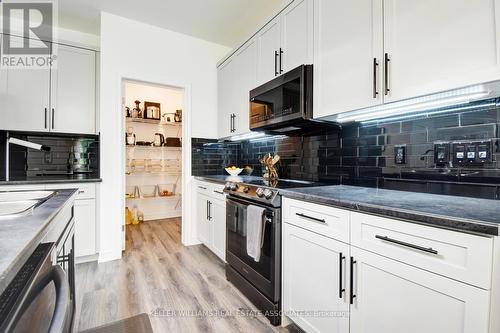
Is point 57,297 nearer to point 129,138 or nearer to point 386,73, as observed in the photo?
point 386,73

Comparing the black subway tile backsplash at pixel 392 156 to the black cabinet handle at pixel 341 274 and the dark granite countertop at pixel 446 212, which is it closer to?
the dark granite countertop at pixel 446 212

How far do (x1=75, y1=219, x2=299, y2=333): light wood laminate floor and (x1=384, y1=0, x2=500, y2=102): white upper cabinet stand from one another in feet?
5.49

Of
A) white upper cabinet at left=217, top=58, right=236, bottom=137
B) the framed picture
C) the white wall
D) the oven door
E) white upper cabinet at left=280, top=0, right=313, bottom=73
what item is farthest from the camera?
the framed picture

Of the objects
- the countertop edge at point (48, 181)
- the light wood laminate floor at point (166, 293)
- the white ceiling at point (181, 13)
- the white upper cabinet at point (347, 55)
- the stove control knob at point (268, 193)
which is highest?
the white ceiling at point (181, 13)

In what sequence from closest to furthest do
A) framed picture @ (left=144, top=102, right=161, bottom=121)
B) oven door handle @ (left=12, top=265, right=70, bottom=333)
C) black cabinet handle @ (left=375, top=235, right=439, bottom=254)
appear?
oven door handle @ (left=12, top=265, right=70, bottom=333)
black cabinet handle @ (left=375, top=235, right=439, bottom=254)
framed picture @ (left=144, top=102, right=161, bottom=121)

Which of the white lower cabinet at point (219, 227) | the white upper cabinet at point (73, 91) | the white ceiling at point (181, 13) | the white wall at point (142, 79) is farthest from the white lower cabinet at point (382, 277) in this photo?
the white upper cabinet at point (73, 91)

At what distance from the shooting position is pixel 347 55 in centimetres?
154

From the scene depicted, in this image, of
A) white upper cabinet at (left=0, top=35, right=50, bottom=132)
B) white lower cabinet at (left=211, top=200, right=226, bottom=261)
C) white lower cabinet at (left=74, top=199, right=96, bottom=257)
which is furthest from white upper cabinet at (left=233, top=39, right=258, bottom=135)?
white upper cabinet at (left=0, top=35, right=50, bottom=132)

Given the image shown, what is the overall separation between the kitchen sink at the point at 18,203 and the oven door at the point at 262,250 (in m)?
1.27

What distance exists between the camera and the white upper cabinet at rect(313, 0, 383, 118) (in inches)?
54.6

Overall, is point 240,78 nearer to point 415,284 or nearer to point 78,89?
point 78,89

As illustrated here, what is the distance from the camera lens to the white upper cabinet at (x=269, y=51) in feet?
7.12

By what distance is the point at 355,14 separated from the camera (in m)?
1.48

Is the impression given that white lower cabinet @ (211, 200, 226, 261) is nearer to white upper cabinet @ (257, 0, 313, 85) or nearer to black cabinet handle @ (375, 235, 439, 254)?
white upper cabinet @ (257, 0, 313, 85)
